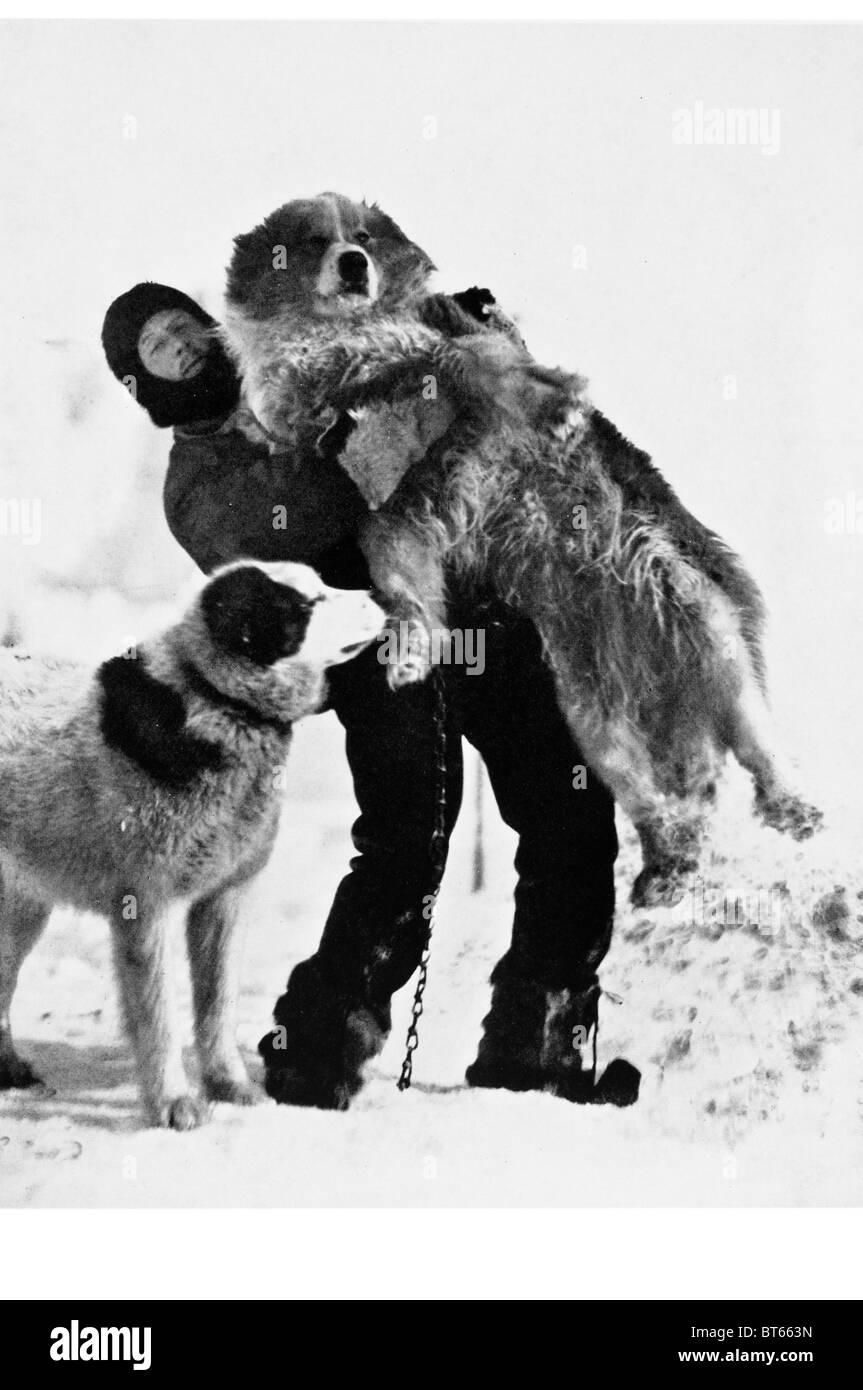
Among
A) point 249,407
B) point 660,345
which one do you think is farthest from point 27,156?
point 660,345

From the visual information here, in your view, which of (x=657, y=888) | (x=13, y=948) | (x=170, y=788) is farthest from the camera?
(x=657, y=888)

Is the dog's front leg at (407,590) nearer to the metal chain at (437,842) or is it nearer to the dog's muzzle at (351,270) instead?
the metal chain at (437,842)

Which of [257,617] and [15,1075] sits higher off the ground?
[257,617]

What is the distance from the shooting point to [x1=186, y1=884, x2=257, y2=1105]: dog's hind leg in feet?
9.26

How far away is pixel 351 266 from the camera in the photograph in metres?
2.89

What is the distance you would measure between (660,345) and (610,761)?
99 cm

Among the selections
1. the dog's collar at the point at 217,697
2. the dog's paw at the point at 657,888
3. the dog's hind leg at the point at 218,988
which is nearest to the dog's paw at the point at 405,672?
the dog's collar at the point at 217,697

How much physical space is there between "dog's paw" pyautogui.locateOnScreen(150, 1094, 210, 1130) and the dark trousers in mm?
340

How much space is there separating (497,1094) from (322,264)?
1911mm

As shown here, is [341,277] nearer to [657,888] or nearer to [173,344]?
[173,344]

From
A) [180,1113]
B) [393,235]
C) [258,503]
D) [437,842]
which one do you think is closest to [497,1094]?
[437,842]

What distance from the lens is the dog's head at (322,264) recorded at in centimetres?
289

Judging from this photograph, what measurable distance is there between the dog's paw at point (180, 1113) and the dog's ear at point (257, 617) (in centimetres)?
97
